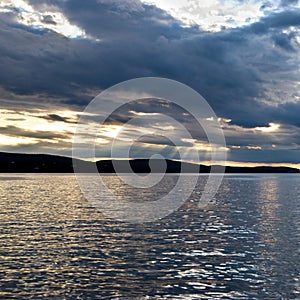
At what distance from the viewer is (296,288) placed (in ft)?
111

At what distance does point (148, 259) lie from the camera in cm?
4338

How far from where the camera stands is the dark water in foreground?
3312cm

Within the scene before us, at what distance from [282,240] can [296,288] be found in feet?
72.0

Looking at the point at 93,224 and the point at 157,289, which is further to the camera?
the point at 93,224

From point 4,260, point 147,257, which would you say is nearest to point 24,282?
point 4,260

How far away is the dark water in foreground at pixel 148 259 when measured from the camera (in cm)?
3312

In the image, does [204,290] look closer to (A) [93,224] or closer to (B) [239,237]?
(B) [239,237]

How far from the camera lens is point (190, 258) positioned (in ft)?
147

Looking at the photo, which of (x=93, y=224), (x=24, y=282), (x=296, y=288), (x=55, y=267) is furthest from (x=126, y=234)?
(x=296, y=288)

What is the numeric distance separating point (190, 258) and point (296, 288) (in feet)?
43.2

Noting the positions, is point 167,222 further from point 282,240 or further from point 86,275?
point 86,275

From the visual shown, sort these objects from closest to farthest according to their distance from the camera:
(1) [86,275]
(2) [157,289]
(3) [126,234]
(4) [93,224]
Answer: (2) [157,289] → (1) [86,275] → (3) [126,234] → (4) [93,224]

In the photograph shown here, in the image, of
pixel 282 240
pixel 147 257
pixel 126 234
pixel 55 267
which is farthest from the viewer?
pixel 126 234

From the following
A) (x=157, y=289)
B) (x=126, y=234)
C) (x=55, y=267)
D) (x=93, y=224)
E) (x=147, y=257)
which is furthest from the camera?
(x=93, y=224)
